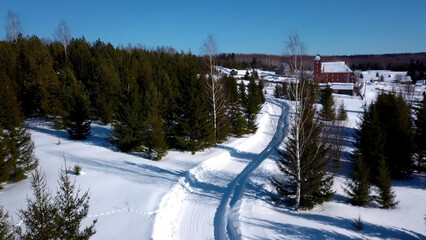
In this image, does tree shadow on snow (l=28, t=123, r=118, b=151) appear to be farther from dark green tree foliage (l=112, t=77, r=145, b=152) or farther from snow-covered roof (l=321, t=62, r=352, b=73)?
snow-covered roof (l=321, t=62, r=352, b=73)

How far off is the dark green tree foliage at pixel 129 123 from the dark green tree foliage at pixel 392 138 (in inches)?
645

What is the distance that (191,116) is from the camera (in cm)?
2223

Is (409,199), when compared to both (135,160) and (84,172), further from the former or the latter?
(84,172)

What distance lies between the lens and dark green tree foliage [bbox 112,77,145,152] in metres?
20.4

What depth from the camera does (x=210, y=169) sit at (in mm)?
18984

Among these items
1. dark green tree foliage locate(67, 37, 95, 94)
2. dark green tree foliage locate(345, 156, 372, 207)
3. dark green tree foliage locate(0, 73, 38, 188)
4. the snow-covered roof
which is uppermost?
the snow-covered roof

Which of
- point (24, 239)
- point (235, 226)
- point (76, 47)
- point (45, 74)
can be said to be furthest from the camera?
point (76, 47)

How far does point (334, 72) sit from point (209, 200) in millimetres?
91077

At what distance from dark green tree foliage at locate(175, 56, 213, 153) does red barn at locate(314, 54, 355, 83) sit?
77879 millimetres

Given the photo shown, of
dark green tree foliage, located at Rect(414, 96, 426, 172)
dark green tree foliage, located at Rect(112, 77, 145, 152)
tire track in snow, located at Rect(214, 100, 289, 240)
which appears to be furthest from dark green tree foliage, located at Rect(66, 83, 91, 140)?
dark green tree foliage, located at Rect(414, 96, 426, 172)

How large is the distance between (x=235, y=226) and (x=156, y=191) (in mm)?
5151

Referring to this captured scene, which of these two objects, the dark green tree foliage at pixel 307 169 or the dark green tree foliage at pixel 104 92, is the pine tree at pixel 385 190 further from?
the dark green tree foliage at pixel 104 92

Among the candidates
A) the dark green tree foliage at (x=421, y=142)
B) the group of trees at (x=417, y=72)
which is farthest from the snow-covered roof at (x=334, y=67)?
the dark green tree foliage at (x=421, y=142)

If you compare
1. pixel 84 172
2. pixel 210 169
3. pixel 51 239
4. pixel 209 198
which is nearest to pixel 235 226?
pixel 209 198
